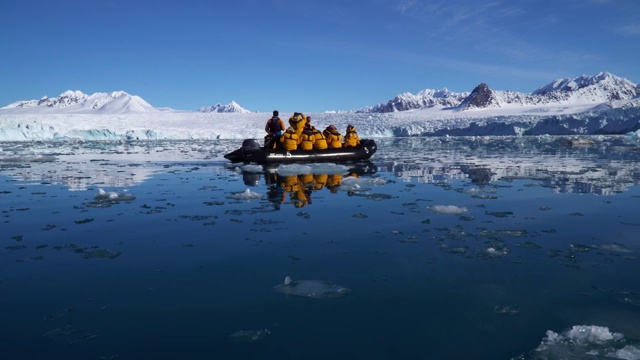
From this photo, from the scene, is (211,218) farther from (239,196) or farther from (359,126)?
(359,126)

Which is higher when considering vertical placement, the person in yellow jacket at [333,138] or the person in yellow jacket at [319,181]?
the person in yellow jacket at [333,138]

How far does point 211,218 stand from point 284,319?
3.21 m

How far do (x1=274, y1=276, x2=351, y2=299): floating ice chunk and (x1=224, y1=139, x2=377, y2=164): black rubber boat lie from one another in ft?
31.5

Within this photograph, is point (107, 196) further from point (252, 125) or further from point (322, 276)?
point (252, 125)

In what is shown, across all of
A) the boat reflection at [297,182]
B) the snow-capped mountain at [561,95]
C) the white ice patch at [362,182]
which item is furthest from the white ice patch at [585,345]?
the snow-capped mountain at [561,95]

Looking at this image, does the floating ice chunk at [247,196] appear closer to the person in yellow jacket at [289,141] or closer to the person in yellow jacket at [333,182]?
the person in yellow jacket at [333,182]

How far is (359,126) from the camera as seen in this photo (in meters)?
52.7

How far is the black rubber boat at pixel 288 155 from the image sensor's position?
1278 cm

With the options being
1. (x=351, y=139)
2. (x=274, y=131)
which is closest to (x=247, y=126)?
(x=351, y=139)

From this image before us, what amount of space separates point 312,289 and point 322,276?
0.31 meters

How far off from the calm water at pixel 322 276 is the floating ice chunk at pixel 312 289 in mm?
78

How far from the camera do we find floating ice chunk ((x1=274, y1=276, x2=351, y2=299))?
10.1 ft

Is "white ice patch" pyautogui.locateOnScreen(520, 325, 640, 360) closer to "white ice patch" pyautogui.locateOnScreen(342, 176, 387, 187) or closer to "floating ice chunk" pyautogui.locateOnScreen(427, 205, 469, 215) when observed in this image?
"floating ice chunk" pyautogui.locateOnScreen(427, 205, 469, 215)

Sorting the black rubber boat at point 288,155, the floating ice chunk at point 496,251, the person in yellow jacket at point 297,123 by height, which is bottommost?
the floating ice chunk at point 496,251
